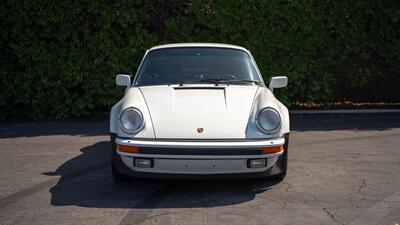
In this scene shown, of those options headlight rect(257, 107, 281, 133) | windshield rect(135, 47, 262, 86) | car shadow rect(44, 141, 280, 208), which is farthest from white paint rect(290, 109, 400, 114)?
headlight rect(257, 107, 281, 133)

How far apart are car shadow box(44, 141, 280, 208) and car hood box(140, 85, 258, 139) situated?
0.58 metres

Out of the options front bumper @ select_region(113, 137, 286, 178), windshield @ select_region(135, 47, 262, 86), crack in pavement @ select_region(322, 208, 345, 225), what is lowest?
crack in pavement @ select_region(322, 208, 345, 225)

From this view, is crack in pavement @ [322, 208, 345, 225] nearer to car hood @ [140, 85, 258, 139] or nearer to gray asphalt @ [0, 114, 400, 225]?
gray asphalt @ [0, 114, 400, 225]

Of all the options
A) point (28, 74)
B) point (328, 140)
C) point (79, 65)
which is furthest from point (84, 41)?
point (328, 140)

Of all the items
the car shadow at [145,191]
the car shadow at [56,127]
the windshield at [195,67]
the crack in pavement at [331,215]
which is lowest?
the car shadow at [56,127]

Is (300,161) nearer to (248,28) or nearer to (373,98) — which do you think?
(248,28)

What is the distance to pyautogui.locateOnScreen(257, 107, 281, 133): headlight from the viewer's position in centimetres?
497

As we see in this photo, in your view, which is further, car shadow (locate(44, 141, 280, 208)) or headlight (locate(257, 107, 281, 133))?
headlight (locate(257, 107, 281, 133))

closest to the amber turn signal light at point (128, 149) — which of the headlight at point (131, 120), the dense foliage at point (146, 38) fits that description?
the headlight at point (131, 120)

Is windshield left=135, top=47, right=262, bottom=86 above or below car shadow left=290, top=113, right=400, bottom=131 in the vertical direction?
above

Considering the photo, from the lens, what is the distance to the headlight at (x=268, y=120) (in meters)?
4.97

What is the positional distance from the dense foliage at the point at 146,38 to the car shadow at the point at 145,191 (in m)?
3.94

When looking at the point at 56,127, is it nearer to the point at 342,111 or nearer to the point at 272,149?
the point at 272,149

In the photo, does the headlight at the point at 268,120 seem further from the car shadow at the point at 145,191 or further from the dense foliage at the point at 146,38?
the dense foliage at the point at 146,38
